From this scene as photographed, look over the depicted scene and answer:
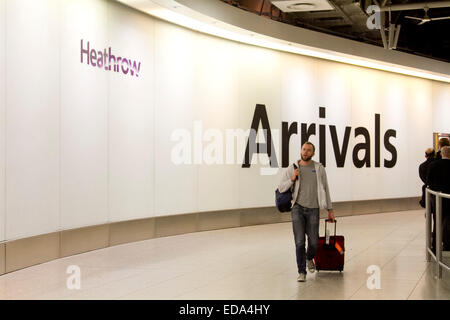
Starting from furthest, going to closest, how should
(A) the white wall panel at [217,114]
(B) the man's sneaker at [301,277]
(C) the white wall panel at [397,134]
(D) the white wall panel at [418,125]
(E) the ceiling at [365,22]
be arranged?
(D) the white wall panel at [418,125] → (C) the white wall panel at [397,134] → (E) the ceiling at [365,22] → (A) the white wall panel at [217,114] → (B) the man's sneaker at [301,277]

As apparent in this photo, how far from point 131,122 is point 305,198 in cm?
492

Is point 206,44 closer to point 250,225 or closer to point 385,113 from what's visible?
point 250,225

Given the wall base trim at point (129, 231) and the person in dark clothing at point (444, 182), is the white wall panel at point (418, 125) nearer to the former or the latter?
the wall base trim at point (129, 231)

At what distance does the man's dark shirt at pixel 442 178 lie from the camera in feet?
34.6

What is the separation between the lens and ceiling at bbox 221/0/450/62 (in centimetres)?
1644

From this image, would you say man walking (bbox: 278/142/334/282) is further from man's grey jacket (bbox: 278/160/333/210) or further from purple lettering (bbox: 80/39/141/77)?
purple lettering (bbox: 80/39/141/77)

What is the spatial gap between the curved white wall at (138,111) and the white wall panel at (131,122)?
0.10 ft

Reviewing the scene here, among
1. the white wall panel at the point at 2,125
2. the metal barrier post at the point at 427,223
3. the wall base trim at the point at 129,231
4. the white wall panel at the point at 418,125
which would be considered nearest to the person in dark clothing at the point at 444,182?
the metal barrier post at the point at 427,223

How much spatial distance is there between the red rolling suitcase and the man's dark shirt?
2.19m

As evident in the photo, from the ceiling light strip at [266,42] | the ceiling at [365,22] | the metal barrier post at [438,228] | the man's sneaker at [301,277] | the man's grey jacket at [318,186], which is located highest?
the ceiling at [365,22]

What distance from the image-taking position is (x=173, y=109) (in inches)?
553

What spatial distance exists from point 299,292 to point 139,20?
6.97 metres

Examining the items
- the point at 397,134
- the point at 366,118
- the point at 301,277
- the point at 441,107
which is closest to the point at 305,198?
the point at 301,277

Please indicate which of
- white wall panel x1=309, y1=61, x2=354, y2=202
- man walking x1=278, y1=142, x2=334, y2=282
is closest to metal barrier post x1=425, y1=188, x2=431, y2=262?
man walking x1=278, y1=142, x2=334, y2=282
